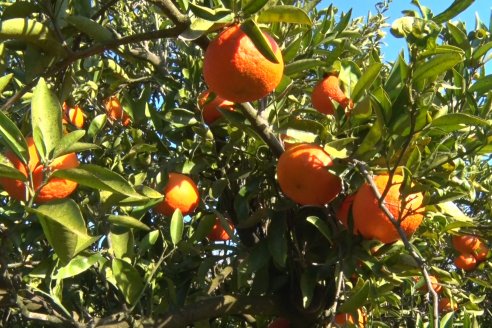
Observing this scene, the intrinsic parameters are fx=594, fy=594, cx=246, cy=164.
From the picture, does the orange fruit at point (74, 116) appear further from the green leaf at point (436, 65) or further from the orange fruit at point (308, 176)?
the green leaf at point (436, 65)

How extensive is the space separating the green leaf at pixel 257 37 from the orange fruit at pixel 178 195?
2.27 ft

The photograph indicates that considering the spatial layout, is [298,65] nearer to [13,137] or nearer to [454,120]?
[454,120]

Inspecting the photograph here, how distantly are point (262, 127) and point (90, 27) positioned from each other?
0.45 m

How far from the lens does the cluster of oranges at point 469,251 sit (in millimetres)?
2039

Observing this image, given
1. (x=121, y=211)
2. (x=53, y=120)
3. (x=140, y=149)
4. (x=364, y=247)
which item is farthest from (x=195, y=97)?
(x=53, y=120)

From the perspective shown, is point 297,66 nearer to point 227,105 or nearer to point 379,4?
point 227,105

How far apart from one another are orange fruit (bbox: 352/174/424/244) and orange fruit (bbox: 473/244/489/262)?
103 centimetres

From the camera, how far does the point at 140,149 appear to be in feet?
5.23

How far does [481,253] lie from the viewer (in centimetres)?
217

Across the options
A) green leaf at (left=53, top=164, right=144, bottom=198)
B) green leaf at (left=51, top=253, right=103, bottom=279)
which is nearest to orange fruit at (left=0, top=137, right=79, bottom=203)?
green leaf at (left=53, top=164, right=144, bottom=198)

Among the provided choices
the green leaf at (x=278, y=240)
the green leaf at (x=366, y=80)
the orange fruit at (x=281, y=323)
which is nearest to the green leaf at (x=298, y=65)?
the green leaf at (x=366, y=80)

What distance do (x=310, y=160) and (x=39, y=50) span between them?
55 cm

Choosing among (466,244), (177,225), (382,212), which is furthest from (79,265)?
(466,244)

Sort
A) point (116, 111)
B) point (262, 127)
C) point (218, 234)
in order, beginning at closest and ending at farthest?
point (262, 127), point (218, 234), point (116, 111)
